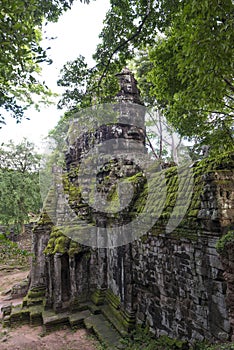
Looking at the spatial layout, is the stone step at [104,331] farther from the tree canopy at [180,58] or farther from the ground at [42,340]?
the tree canopy at [180,58]

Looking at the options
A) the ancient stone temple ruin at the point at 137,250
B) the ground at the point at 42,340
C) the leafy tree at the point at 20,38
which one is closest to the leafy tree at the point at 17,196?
the ancient stone temple ruin at the point at 137,250

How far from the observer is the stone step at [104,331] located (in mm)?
7293

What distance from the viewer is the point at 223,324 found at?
4.38 m

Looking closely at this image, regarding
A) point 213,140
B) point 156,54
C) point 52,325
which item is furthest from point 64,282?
point 156,54

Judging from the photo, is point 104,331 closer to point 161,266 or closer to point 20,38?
point 161,266

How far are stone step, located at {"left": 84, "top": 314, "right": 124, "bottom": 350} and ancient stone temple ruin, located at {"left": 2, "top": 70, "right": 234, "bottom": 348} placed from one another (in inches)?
3.0

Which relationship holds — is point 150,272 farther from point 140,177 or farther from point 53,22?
point 53,22

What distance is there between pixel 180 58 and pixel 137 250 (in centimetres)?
545

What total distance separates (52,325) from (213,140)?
854cm

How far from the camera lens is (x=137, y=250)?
7.66 metres

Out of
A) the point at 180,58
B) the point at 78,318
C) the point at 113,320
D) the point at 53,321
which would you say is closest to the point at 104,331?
the point at 113,320

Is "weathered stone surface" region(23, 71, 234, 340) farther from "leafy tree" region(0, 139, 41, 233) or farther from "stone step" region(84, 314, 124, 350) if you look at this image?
"leafy tree" region(0, 139, 41, 233)

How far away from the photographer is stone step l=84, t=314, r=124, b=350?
7.29m

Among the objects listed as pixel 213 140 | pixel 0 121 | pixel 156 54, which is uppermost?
pixel 156 54
